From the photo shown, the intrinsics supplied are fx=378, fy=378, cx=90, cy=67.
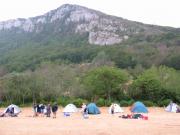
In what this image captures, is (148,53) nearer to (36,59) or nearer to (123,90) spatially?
(36,59)

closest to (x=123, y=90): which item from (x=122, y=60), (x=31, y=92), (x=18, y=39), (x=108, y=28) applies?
(x=31, y=92)

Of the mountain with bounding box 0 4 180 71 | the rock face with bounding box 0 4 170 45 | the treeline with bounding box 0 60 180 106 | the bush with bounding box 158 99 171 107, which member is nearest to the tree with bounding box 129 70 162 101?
the treeline with bounding box 0 60 180 106

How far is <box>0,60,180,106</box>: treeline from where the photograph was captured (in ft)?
148

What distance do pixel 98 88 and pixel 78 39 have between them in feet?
294

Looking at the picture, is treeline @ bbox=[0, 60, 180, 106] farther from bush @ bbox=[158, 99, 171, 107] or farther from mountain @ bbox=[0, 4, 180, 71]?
mountain @ bbox=[0, 4, 180, 71]

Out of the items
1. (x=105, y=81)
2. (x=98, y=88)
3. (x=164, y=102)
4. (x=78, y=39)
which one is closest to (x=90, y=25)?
(x=78, y=39)

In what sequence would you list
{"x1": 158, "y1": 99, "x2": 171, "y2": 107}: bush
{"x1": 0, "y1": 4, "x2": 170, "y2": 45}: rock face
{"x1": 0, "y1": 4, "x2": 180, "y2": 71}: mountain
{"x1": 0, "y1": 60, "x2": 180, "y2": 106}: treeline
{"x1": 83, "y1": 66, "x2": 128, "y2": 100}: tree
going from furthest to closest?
{"x1": 0, "y1": 4, "x2": 170, "y2": 45}: rock face → {"x1": 0, "y1": 4, "x2": 180, "y2": 71}: mountain → {"x1": 83, "y1": 66, "x2": 128, "y2": 100}: tree → {"x1": 0, "y1": 60, "x2": 180, "y2": 106}: treeline → {"x1": 158, "y1": 99, "x2": 171, "y2": 107}: bush

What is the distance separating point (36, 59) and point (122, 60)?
26074 millimetres

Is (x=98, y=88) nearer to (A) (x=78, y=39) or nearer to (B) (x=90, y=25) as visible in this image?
(A) (x=78, y=39)

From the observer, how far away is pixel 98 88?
46562 millimetres

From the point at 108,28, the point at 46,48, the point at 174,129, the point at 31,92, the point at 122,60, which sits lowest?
the point at 174,129

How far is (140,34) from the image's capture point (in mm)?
132875

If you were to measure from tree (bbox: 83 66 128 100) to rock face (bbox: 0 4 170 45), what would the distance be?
271 feet

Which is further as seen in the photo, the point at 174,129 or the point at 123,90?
the point at 123,90
